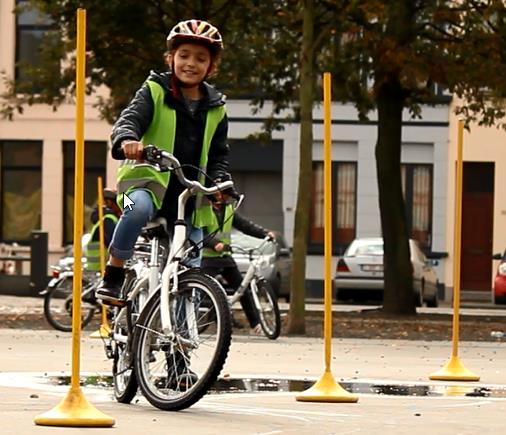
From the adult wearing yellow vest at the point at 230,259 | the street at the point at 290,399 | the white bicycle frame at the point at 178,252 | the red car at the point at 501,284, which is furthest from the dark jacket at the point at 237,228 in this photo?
the red car at the point at 501,284

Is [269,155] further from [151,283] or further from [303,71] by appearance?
Result: [151,283]

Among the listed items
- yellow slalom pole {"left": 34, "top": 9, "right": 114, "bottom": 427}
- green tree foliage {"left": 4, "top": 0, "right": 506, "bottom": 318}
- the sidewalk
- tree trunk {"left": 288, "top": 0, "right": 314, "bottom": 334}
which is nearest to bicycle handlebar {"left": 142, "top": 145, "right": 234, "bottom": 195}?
yellow slalom pole {"left": 34, "top": 9, "right": 114, "bottom": 427}

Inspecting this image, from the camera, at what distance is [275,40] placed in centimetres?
3002

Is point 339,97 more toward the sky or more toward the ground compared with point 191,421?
more toward the sky

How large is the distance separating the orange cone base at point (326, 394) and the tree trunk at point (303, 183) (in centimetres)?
1083

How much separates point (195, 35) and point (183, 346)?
64.0 inches

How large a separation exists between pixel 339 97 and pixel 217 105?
21085mm

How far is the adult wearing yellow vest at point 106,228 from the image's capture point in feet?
69.7

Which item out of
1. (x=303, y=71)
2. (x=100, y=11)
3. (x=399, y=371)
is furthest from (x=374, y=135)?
(x=399, y=371)

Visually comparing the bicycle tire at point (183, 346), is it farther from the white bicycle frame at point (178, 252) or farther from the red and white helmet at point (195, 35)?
the red and white helmet at point (195, 35)

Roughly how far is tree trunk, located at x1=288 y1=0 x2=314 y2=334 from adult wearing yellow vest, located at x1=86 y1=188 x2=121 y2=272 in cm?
208

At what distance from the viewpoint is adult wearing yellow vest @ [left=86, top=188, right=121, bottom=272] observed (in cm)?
2124

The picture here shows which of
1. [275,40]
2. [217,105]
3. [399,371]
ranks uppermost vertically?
[275,40]

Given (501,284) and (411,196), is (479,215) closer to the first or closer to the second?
(411,196)
